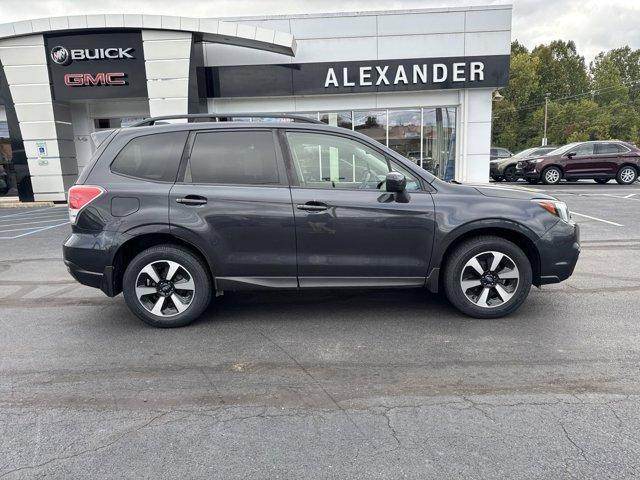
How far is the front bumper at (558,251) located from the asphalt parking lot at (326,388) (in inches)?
18.1

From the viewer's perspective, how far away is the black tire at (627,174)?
1830cm

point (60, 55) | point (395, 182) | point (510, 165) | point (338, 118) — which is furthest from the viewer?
point (510, 165)

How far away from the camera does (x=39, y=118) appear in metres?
14.8

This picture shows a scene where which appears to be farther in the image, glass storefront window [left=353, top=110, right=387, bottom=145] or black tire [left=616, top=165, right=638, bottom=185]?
black tire [left=616, top=165, right=638, bottom=185]

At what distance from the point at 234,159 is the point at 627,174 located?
62.2ft

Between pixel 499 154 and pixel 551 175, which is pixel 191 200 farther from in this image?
pixel 499 154

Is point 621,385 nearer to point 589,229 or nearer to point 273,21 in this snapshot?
point 589,229

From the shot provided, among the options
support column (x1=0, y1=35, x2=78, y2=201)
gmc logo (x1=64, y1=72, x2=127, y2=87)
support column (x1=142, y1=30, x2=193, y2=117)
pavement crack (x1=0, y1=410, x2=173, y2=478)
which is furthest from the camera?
gmc logo (x1=64, y1=72, x2=127, y2=87)

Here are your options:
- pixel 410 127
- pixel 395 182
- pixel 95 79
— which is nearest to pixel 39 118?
pixel 95 79

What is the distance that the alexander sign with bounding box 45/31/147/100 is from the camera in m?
14.2

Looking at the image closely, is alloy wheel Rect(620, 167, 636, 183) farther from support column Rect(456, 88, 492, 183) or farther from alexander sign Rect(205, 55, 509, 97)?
alexander sign Rect(205, 55, 509, 97)

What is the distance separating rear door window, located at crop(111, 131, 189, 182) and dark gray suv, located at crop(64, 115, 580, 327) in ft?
0.04

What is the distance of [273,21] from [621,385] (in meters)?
14.7

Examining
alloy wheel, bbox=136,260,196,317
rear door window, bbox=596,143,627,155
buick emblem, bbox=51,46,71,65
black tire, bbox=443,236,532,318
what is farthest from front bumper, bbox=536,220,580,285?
rear door window, bbox=596,143,627,155
